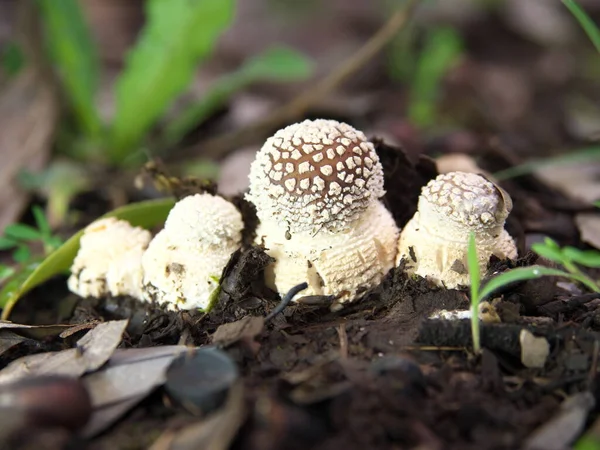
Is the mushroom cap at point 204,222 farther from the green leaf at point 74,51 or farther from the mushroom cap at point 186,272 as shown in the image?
the green leaf at point 74,51

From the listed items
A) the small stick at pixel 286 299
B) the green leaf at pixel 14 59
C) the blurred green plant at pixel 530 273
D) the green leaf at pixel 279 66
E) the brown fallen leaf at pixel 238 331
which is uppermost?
the green leaf at pixel 14 59

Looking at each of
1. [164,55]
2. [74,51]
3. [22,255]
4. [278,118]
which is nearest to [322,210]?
[22,255]

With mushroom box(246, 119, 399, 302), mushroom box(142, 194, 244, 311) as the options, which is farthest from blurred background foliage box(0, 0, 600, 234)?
mushroom box(246, 119, 399, 302)

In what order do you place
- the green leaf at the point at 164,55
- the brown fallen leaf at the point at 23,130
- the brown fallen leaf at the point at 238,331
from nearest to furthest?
the brown fallen leaf at the point at 238,331, the brown fallen leaf at the point at 23,130, the green leaf at the point at 164,55

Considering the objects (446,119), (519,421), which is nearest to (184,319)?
(519,421)

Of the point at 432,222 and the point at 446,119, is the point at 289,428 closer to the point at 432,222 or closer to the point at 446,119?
the point at 432,222

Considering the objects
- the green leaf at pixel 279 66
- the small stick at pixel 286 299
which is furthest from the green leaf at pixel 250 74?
the small stick at pixel 286 299
